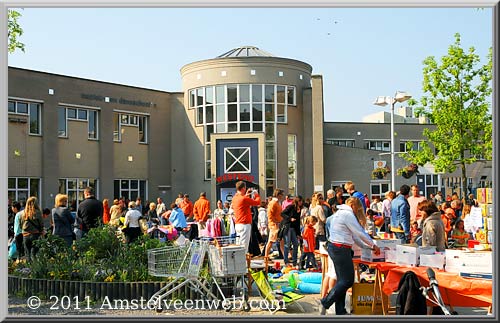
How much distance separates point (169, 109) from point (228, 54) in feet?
18.8

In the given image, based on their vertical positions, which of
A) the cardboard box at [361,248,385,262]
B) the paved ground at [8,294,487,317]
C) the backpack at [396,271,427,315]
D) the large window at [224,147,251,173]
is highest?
the large window at [224,147,251,173]

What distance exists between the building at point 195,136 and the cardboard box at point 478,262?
23.9m

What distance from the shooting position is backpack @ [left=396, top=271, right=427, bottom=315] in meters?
7.52

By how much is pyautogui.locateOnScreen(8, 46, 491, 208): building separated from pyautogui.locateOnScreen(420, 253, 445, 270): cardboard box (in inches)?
912

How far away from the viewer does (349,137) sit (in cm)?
4288

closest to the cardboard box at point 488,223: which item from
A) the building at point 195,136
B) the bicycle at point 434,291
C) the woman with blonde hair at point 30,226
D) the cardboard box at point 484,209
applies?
the cardboard box at point 484,209

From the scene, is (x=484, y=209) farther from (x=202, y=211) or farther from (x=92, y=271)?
(x=202, y=211)

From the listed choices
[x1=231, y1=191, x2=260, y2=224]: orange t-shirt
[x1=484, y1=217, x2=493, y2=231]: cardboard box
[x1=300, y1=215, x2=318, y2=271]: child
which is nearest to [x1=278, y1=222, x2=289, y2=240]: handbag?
[x1=300, y1=215, x2=318, y2=271]: child

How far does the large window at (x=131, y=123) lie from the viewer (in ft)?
107

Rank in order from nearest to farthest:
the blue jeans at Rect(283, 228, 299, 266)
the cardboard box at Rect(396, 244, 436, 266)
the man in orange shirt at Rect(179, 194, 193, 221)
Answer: the cardboard box at Rect(396, 244, 436, 266)
the blue jeans at Rect(283, 228, 299, 266)
the man in orange shirt at Rect(179, 194, 193, 221)

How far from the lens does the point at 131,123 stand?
110 ft

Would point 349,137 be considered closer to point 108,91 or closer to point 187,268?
point 108,91

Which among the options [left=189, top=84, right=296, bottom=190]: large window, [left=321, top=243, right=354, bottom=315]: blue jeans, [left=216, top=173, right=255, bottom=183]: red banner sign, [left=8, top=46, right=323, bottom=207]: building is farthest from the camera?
[left=189, top=84, right=296, bottom=190]: large window

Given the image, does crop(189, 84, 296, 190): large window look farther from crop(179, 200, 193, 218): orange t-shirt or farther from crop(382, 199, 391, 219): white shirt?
crop(382, 199, 391, 219): white shirt
